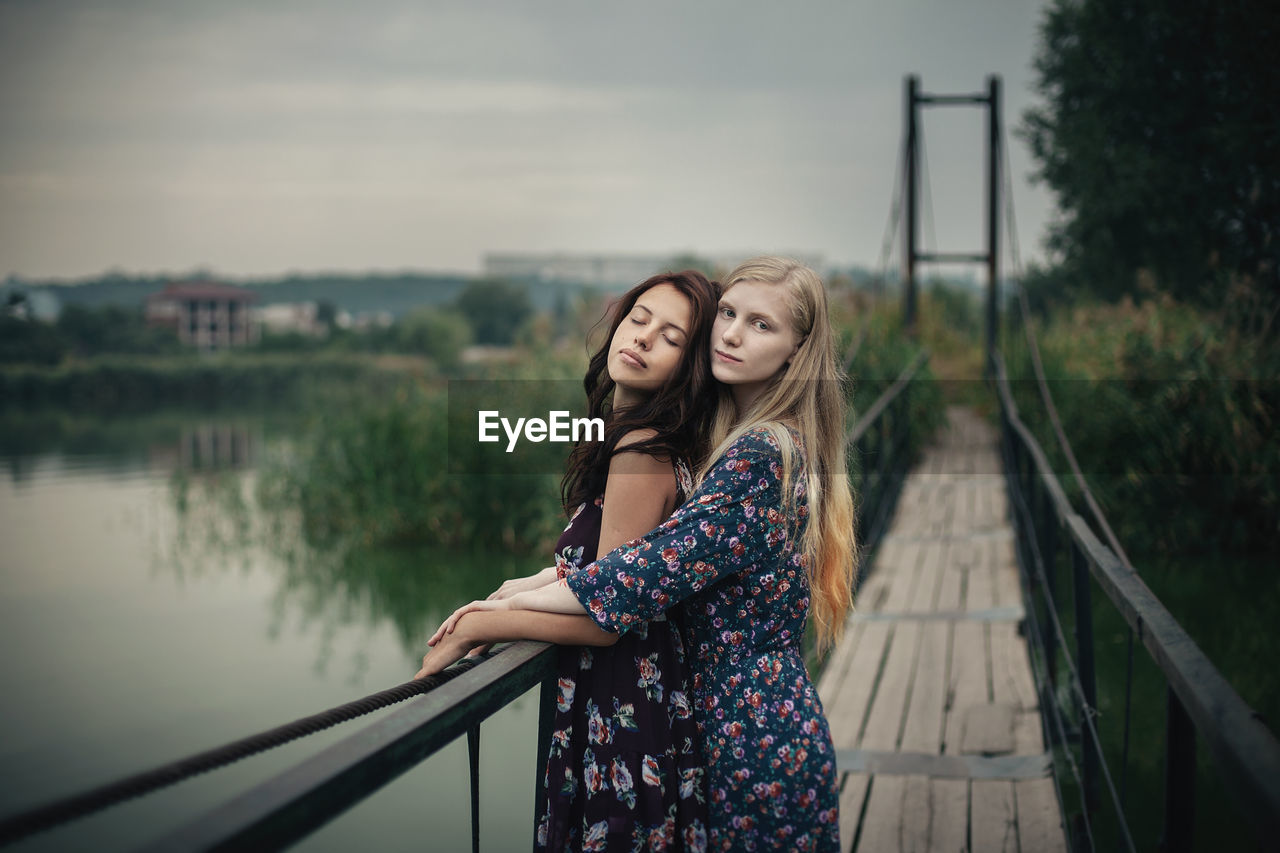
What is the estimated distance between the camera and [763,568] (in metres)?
1.28

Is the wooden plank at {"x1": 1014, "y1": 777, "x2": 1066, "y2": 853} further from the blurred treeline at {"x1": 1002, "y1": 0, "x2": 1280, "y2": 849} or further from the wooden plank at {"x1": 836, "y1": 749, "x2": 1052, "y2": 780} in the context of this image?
the blurred treeline at {"x1": 1002, "y1": 0, "x2": 1280, "y2": 849}

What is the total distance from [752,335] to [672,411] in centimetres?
14

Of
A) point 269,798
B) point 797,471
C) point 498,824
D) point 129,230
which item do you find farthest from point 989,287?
point 129,230

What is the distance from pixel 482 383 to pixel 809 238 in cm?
2119

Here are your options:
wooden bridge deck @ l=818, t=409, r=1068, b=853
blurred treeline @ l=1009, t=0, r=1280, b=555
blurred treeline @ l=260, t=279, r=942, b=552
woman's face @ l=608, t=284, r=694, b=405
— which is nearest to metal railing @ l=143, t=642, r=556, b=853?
woman's face @ l=608, t=284, r=694, b=405

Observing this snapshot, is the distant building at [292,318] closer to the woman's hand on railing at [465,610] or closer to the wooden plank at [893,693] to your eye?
the wooden plank at [893,693]

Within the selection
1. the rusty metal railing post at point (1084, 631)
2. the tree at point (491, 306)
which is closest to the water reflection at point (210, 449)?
the tree at point (491, 306)

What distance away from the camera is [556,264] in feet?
64.1

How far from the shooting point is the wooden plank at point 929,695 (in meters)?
2.97

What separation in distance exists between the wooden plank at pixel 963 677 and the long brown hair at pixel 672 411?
1.95 meters

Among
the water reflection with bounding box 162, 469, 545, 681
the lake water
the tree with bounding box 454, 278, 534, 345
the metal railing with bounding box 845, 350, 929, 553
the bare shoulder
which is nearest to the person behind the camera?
the bare shoulder

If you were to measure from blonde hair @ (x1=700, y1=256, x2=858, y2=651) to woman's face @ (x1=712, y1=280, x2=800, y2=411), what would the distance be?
0.05ft

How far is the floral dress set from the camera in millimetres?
1217

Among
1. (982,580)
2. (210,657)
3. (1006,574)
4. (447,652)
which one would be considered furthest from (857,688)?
(210,657)
